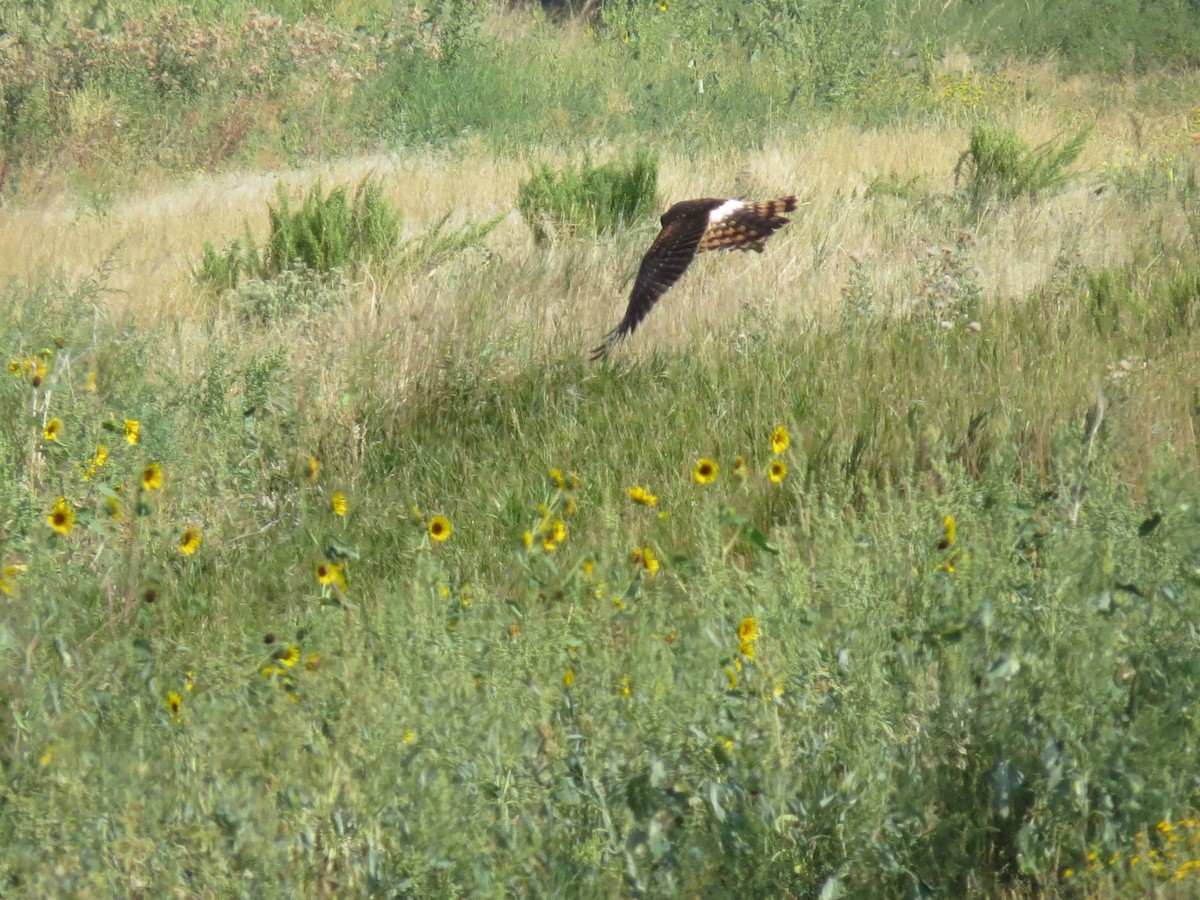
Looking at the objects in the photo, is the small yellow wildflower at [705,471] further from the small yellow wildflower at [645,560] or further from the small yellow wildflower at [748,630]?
the small yellow wildflower at [748,630]

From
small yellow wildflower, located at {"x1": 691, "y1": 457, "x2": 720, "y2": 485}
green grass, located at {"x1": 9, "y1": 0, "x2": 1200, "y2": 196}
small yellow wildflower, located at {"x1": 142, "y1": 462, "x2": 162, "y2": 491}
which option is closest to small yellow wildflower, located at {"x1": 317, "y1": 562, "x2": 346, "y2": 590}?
small yellow wildflower, located at {"x1": 142, "y1": 462, "x2": 162, "y2": 491}

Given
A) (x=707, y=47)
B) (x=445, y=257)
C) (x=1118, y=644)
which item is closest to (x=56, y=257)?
(x=445, y=257)

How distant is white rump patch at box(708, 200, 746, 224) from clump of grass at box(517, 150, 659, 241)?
147 centimetres

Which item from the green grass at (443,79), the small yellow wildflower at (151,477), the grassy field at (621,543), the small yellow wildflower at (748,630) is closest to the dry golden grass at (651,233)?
the grassy field at (621,543)

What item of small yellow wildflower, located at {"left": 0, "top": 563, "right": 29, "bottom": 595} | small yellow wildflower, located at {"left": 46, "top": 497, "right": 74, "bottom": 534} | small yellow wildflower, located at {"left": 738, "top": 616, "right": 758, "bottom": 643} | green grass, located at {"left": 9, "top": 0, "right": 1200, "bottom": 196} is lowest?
green grass, located at {"left": 9, "top": 0, "right": 1200, "bottom": 196}

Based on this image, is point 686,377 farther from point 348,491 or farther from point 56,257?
point 56,257

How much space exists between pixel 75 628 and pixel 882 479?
6.53 feet

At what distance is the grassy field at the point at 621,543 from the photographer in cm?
189

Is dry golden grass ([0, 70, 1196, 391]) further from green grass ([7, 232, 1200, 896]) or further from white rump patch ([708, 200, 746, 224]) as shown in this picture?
green grass ([7, 232, 1200, 896])

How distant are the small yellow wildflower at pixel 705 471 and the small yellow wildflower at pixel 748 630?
59 centimetres

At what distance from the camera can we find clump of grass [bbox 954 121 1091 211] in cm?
643

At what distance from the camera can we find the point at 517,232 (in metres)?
6.32

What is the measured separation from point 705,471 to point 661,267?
4.92 feet

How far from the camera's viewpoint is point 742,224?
187 inches
